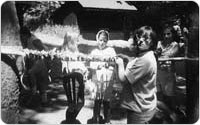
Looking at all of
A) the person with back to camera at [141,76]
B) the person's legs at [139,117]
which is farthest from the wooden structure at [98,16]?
the person's legs at [139,117]

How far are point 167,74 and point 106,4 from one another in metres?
0.55

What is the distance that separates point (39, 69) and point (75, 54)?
0.75ft

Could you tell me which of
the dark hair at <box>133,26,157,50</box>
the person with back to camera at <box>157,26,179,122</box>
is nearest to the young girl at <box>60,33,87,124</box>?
the dark hair at <box>133,26,157,50</box>

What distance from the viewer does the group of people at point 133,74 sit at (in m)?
2.24

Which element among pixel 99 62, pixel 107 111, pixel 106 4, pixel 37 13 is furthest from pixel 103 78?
pixel 37 13

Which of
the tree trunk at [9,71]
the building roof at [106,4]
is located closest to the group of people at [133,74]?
the building roof at [106,4]

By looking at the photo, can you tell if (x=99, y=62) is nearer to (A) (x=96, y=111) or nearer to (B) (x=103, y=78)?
(B) (x=103, y=78)

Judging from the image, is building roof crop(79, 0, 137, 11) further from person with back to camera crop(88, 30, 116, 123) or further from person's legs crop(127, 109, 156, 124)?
person's legs crop(127, 109, 156, 124)

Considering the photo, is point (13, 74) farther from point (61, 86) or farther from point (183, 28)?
point (183, 28)

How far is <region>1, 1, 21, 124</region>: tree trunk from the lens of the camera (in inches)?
86.1

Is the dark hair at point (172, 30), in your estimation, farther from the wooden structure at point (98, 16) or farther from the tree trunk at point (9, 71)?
the tree trunk at point (9, 71)

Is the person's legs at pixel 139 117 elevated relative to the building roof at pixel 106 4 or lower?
lower

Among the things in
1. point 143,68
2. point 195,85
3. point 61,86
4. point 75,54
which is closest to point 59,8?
point 75,54

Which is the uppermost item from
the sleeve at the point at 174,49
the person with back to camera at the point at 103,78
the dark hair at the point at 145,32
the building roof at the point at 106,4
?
the building roof at the point at 106,4
